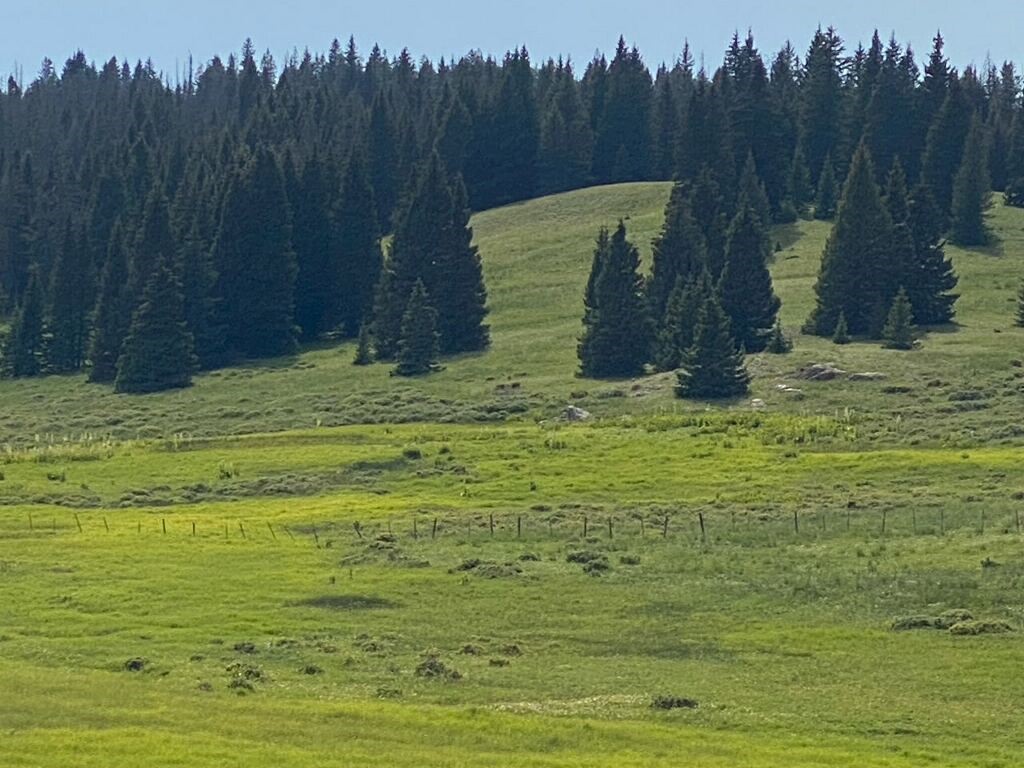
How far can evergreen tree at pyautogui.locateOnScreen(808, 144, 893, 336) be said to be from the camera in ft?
343

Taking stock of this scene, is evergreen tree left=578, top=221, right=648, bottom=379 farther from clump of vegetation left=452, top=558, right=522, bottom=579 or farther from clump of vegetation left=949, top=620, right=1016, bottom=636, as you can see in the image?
clump of vegetation left=949, top=620, right=1016, bottom=636

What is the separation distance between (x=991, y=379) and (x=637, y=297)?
941 inches

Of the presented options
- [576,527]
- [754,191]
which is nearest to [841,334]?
[754,191]

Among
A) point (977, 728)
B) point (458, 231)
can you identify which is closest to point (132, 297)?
point (458, 231)

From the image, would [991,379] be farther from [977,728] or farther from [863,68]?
[863,68]

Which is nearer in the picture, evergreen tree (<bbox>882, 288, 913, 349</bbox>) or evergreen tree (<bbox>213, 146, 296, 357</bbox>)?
evergreen tree (<bbox>882, 288, 913, 349</bbox>)

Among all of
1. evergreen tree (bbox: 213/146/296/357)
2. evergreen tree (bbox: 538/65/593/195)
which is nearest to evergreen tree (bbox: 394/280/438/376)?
evergreen tree (bbox: 213/146/296/357)

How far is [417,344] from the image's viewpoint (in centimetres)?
10712

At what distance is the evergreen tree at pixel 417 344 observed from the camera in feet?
351

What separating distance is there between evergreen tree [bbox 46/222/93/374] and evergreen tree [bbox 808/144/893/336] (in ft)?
185

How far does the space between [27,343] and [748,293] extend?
2167 inches

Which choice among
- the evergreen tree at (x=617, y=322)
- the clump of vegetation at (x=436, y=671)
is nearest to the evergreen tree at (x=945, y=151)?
the evergreen tree at (x=617, y=322)

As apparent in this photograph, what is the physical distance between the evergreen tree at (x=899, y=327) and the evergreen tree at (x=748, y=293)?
723 centimetres

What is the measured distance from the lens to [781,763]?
2677 centimetres
